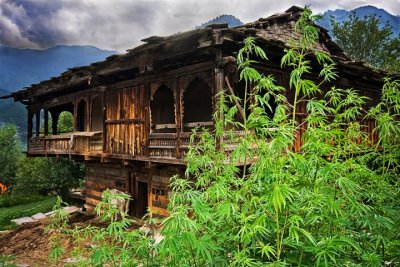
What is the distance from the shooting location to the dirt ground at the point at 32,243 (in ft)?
36.7

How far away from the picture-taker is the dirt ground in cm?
1120

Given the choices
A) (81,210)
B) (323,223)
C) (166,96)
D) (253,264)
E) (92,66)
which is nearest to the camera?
(253,264)

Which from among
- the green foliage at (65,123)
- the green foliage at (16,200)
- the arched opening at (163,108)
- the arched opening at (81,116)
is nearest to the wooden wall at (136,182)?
the arched opening at (163,108)

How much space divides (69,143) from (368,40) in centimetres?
2645

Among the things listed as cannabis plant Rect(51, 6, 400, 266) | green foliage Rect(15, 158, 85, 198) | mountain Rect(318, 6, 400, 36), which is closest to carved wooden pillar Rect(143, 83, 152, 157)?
cannabis plant Rect(51, 6, 400, 266)

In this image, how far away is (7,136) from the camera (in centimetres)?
4125

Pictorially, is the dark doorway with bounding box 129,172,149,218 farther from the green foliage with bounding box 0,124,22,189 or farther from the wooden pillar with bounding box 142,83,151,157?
the green foliage with bounding box 0,124,22,189

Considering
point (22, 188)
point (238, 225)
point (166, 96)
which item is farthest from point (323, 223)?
point (22, 188)

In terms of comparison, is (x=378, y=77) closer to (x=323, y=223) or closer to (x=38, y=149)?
(x=323, y=223)

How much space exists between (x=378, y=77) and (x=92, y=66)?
10.8 meters

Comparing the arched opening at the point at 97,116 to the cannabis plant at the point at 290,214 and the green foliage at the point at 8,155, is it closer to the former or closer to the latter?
the cannabis plant at the point at 290,214

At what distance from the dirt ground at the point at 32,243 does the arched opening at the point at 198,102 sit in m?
5.96

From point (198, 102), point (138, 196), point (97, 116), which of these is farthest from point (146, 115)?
point (97, 116)

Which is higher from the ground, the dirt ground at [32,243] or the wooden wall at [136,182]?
the wooden wall at [136,182]
